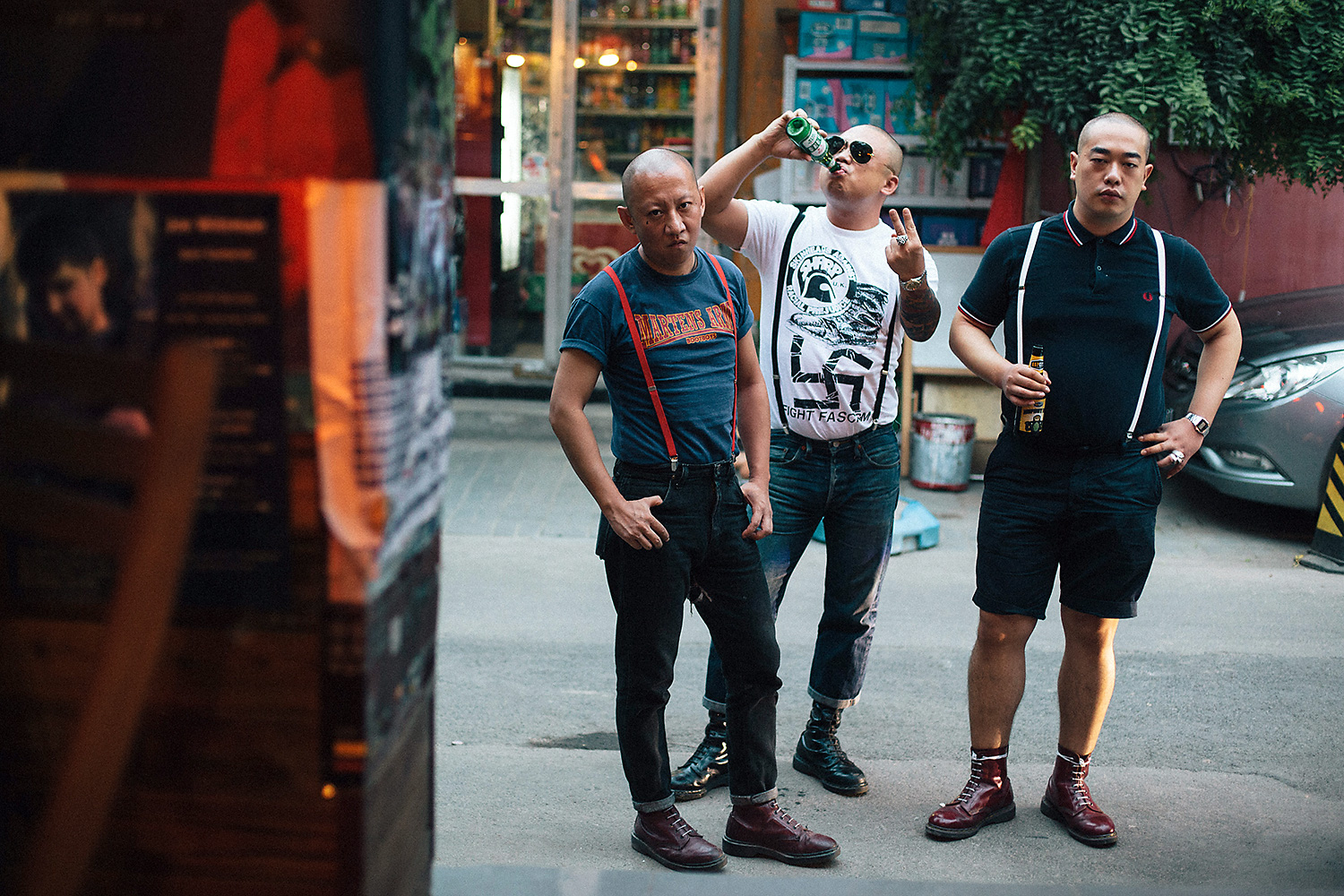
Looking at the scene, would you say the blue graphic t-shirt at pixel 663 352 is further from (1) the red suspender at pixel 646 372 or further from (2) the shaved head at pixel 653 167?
(2) the shaved head at pixel 653 167

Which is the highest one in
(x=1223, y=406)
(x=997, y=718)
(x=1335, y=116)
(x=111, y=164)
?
(x=1335, y=116)

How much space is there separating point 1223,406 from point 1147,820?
3766 mm

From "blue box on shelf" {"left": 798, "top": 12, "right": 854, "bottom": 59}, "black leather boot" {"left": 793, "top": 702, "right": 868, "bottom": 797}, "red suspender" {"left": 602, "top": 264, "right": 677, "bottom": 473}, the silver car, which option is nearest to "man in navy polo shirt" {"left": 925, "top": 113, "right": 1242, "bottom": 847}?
"black leather boot" {"left": 793, "top": 702, "right": 868, "bottom": 797}

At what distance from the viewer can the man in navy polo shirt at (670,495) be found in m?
3.12

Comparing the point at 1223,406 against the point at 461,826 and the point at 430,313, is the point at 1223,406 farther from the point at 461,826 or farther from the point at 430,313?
the point at 430,313

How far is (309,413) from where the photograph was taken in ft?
4.84

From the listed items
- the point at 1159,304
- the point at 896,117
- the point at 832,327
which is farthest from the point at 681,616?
the point at 896,117

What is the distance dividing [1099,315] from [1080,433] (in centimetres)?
33

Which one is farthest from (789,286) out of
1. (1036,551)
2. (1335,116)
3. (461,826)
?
(1335,116)

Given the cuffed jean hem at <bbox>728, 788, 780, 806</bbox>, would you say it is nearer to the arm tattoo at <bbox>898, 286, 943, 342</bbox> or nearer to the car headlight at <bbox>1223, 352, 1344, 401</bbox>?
the arm tattoo at <bbox>898, 286, 943, 342</bbox>

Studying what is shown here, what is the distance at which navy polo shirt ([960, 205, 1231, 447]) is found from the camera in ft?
11.1

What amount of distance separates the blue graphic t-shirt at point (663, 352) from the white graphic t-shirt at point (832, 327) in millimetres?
558

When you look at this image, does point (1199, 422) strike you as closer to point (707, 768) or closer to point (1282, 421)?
point (707, 768)

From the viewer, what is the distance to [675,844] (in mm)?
3291
